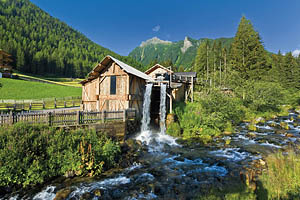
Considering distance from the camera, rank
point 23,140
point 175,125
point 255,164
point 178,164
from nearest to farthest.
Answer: point 23,140
point 255,164
point 178,164
point 175,125

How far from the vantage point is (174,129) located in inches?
704

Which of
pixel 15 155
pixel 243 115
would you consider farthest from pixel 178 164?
pixel 243 115

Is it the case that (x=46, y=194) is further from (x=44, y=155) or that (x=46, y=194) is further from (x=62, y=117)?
(x=62, y=117)

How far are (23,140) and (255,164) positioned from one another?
14403 mm

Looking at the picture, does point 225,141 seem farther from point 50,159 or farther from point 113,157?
point 50,159

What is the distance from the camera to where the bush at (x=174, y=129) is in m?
17.5

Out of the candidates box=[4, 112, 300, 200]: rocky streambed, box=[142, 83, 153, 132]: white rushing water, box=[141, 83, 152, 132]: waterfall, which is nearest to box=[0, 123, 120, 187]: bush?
box=[4, 112, 300, 200]: rocky streambed

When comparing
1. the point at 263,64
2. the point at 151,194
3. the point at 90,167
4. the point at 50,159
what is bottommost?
the point at 151,194

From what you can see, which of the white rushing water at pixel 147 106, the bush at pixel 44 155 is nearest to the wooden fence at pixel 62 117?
the bush at pixel 44 155

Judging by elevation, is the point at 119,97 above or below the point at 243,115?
above

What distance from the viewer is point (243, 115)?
25.0 metres

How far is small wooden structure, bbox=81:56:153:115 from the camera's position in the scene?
18625 millimetres

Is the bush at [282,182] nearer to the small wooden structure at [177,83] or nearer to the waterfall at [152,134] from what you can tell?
the waterfall at [152,134]

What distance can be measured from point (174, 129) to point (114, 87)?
29.7 feet
